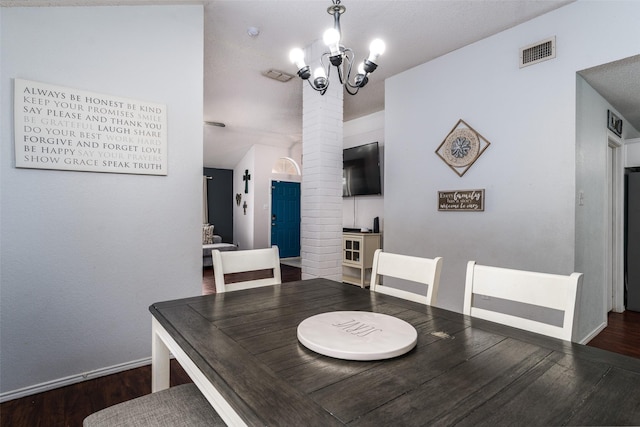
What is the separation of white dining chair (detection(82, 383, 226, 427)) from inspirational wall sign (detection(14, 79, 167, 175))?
1591 millimetres

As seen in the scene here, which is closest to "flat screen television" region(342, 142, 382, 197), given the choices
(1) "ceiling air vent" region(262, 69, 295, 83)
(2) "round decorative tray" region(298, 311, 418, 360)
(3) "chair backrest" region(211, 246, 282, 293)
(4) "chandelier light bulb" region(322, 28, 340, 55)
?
(1) "ceiling air vent" region(262, 69, 295, 83)

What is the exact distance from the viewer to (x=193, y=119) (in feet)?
8.19

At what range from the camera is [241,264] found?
1812 millimetres

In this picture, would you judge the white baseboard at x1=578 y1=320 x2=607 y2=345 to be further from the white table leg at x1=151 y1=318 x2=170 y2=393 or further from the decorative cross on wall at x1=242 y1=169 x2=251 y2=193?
the decorative cross on wall at x1=242 y1=169 x2=251 y2=193

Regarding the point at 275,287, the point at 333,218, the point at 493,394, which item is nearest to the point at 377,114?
the point at 333,218

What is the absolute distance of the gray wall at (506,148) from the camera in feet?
8.30

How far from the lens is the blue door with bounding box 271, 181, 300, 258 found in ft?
25.1

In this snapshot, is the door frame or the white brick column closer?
the white brick column

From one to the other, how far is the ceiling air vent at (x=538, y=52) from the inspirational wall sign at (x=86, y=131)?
9.56 ft

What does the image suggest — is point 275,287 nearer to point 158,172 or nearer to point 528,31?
point 158,172

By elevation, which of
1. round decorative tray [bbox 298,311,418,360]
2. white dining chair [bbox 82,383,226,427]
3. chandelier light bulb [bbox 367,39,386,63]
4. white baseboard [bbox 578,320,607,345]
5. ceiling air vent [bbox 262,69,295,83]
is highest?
ceiling air vent [bbox 262,69,295,83]

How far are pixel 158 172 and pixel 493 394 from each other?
231 centimetres

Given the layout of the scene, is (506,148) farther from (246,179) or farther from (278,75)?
(246,179)

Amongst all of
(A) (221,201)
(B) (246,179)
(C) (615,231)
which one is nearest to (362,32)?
(C) (615,231)
